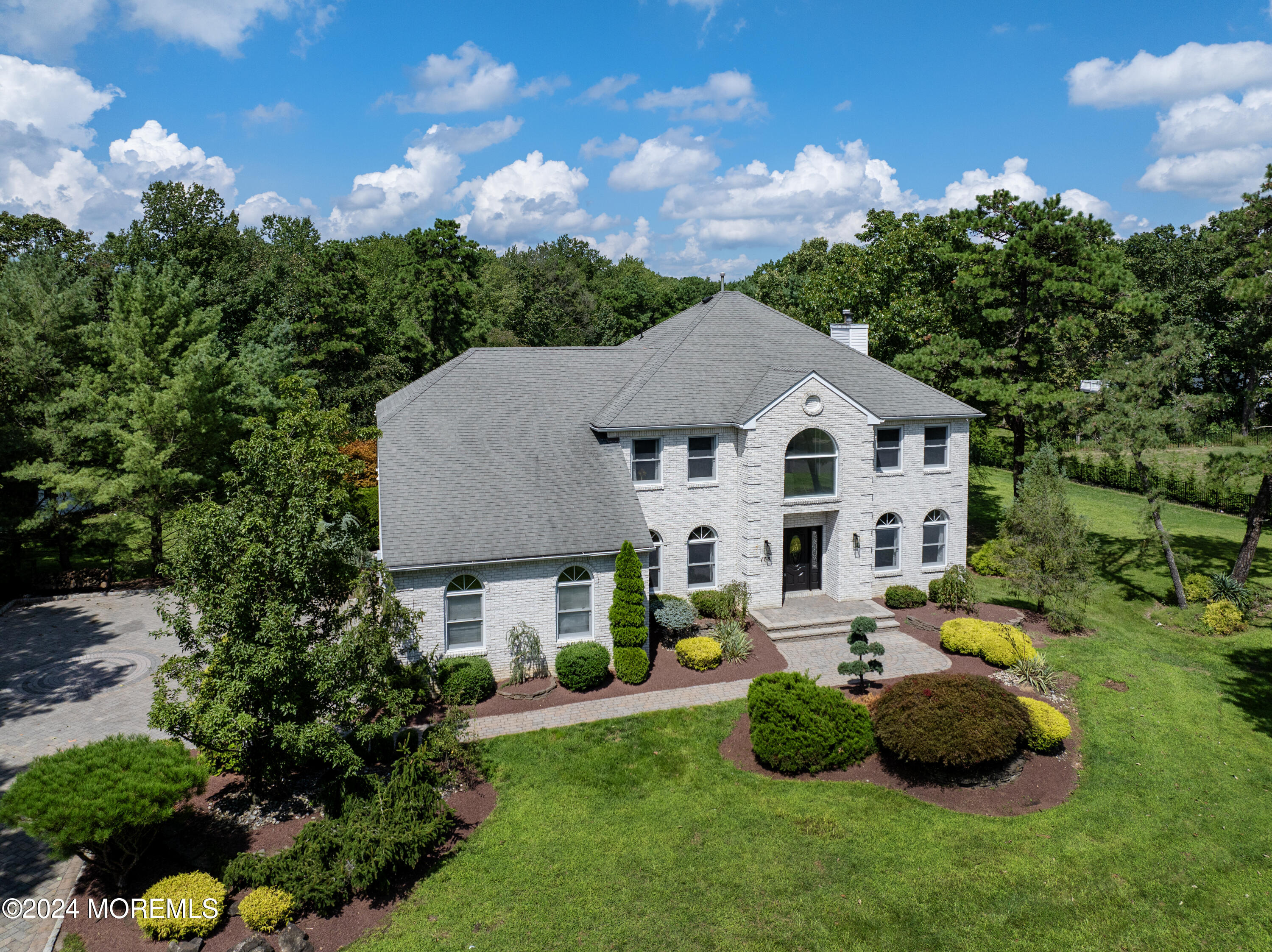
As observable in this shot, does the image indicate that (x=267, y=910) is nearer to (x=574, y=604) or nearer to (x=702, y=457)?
(x=574, y=604)

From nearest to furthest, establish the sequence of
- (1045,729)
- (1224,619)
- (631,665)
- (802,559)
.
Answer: (1045,729) < (631,665) < (1224,619) < (802,559)

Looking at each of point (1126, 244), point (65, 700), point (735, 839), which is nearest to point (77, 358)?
point (65, 700)

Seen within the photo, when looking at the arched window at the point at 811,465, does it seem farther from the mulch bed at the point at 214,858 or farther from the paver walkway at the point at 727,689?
the mulch bed at the point at 214,858

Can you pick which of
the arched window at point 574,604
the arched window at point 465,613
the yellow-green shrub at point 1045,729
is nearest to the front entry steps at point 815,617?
the arched window at point 574,604

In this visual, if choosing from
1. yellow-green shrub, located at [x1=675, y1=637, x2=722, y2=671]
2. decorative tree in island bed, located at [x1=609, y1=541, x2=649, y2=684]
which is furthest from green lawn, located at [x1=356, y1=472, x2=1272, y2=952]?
yellow-green shrub, located at [x1=675, y1=637, x2=722, y2=671]

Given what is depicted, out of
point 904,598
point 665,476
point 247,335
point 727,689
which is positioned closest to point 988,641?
point 904,598

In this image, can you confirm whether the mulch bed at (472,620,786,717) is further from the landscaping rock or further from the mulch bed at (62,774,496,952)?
the landscaping rock
